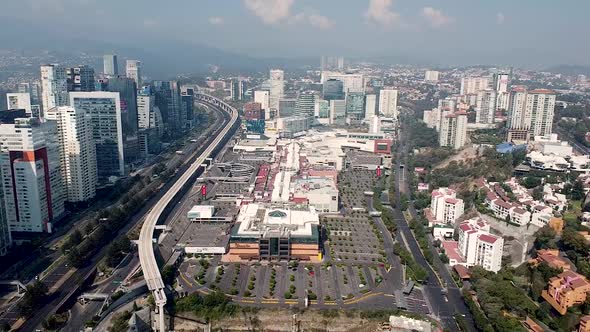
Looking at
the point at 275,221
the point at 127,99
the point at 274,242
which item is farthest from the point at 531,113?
the point at 127,99

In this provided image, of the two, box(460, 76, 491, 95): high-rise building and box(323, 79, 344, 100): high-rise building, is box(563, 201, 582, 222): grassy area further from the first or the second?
box(460, 76, 491, 95): high-rise building

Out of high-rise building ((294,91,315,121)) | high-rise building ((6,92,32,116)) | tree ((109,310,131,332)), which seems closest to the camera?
tree ((109,310,131,332))

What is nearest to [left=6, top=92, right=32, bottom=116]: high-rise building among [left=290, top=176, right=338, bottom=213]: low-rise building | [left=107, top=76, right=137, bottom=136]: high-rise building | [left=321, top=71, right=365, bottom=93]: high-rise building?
[left=107, top=76, right=137, bottom=136]: high-rise building

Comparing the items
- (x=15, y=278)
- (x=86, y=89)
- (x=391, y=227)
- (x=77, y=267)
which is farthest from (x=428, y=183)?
(x=86, y=89)

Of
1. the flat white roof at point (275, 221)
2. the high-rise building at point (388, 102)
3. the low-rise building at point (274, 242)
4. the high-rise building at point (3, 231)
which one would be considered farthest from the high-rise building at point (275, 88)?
the high-rise building at point (3, 231)

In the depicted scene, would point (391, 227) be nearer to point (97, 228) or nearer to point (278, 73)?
point (97, 228)

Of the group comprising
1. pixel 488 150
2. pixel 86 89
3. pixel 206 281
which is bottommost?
pixel 206 281
